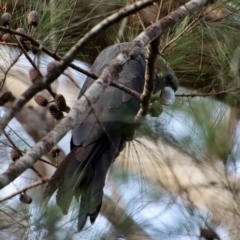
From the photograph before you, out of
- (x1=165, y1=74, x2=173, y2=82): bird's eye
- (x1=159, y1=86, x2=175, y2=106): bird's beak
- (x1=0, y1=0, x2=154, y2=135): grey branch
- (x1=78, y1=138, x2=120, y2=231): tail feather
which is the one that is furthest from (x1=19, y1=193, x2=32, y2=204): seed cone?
(x1=165, y1=74, x2=173, y2=82): bird's eye

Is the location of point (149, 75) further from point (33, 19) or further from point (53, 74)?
point (53, 74)

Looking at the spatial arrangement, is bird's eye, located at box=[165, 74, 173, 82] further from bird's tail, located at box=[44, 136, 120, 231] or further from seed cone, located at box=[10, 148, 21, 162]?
seed cone, located at box=[10, 148, 21, 162]

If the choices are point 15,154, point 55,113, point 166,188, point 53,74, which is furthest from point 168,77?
point 53,74

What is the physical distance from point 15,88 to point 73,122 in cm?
217

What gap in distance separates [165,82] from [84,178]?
2.50ft

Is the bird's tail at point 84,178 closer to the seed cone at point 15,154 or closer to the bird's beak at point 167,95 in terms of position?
the seed cone at point 15,154

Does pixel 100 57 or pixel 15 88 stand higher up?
pixel 100 57

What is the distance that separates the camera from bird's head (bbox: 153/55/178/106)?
8.06ft

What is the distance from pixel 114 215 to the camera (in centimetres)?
156

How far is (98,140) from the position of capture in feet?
7.10

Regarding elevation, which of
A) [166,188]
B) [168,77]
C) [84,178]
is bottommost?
[84,178]

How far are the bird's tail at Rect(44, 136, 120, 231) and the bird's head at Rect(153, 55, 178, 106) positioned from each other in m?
0.40

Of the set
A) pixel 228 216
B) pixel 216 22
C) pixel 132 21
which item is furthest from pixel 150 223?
pixel 132 21

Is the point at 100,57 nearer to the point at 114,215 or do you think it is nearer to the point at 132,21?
the point at 132,21
